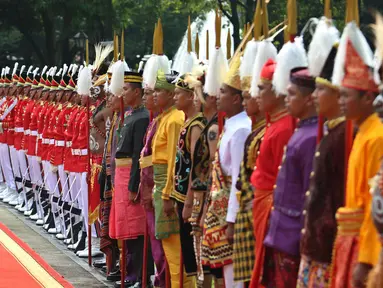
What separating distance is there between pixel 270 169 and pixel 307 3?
61.1 feet

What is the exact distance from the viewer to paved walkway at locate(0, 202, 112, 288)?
11.2 m

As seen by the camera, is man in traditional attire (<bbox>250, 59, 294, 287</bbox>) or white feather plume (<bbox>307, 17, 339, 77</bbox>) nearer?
white feather plume (<bbox>307, 17, 339, 77</bbox>)

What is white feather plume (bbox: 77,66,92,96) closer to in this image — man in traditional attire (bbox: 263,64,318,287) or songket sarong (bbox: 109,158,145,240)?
songket sarong (bbox: 109,158,145,240)

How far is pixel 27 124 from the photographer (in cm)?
1722

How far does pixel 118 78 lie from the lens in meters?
→ 10.4

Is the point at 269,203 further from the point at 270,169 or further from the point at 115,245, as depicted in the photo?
the point at 115,245

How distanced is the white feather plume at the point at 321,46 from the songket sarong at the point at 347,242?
82 centimetres

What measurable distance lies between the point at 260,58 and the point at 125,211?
12.1 ft

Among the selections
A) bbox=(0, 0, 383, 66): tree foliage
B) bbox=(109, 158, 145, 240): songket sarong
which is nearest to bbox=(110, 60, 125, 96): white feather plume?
bbox=(109, 158, 145, 240): songket sarong

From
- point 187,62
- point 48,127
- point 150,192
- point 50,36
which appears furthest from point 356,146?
point 50,36

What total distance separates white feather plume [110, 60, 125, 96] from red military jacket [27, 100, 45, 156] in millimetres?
5767

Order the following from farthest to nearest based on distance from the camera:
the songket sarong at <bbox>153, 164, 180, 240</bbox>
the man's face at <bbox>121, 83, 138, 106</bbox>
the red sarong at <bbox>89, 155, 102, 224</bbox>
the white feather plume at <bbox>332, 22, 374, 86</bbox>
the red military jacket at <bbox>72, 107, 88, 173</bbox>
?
the red military jacket at <bbox>72, 107, 88, 173</bbox>, the red sarong at <bbox>89, 155, 102, 224</bbox>, the man's face at <bbox>121, 83, 138, 106</bbox>, the songket sarong at <bbox>153, 164, 180, 240</bbox>, the white feather plume at <bbox>332, 22, 374, 86</bbox>

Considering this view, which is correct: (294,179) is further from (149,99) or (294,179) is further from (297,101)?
(149,99)

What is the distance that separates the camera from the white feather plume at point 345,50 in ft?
18.0
